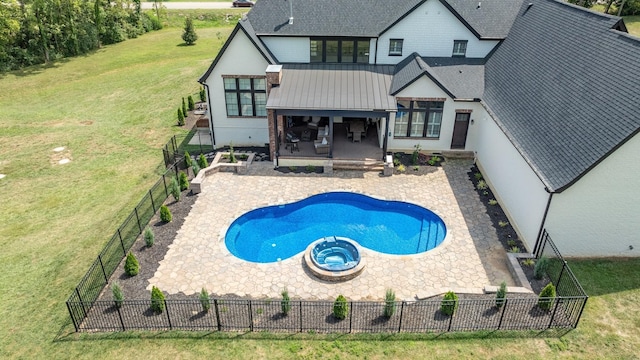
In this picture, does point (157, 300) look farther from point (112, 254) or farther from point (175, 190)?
point (175, 190)

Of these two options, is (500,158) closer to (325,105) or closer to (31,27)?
(325,105)

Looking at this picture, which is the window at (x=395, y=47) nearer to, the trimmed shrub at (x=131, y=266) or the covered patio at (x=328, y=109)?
the covered patio at (x=328, y=109)

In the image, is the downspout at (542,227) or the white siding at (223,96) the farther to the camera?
the white siding at (223,96)

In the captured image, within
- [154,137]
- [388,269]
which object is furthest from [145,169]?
[388,269]

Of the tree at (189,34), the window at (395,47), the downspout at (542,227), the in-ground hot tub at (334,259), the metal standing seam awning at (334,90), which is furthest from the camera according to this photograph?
the tree at (189,34)

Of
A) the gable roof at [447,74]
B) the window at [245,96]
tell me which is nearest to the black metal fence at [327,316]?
the gable roof at [447,74]
